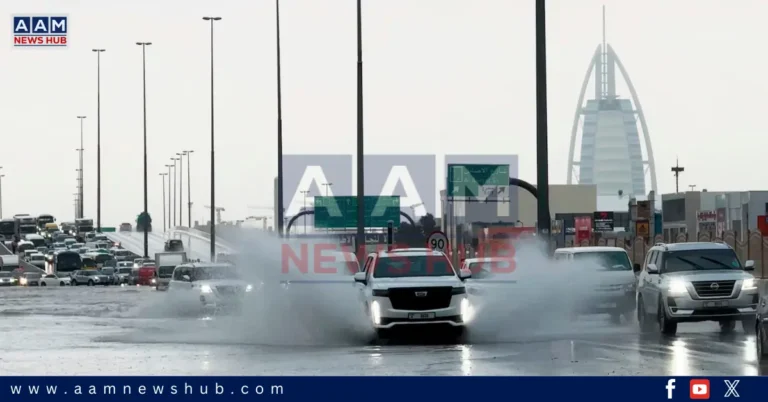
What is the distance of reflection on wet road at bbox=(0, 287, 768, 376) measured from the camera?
20.3 m

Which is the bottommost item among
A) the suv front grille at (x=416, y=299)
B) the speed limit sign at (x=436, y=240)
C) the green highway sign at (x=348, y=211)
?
the suv front grille at (x=416, y=299)

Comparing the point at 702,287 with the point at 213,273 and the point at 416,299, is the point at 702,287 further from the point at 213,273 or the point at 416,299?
the point at 213,273

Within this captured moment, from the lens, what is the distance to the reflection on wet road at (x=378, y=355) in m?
20.3

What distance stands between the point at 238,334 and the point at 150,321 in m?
8.33

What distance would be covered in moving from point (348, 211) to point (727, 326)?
234 ft

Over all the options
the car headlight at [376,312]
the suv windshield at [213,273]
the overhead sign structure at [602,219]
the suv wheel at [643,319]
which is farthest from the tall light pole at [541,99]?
the overhead sign structure at [602,219]

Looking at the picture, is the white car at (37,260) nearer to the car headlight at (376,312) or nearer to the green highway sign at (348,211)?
the green highway sign at (348,211)

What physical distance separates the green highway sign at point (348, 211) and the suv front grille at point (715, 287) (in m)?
70.9

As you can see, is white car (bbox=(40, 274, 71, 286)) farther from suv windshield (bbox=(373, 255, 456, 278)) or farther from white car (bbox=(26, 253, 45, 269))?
suv windshield (bbox=(373, 255, 456, 278))

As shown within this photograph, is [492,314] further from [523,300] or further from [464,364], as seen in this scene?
[464,364]
